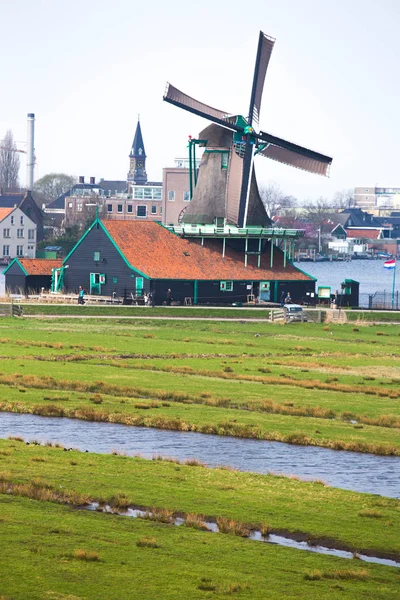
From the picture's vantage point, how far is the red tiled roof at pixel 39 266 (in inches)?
4436

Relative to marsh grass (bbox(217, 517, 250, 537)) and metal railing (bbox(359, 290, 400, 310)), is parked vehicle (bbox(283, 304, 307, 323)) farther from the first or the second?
marsh grass (bbox(217, 517, 250, 537))

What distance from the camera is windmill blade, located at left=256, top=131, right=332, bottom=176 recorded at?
11338 cm

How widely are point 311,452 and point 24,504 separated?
45.5 ft

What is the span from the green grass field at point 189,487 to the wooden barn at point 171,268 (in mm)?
36485

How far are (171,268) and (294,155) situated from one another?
17.9 m

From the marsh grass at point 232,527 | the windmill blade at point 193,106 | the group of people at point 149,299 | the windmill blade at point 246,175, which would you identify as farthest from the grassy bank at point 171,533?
the windmill blade at point 193,106

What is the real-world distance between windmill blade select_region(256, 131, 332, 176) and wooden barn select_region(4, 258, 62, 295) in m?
23.1

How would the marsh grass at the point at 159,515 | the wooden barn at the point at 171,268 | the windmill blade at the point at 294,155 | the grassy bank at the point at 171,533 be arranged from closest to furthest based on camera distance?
the grassy bank at the point at 171,533 → the marsh grass at the point at 159,515 → the wooden barn at the point at 171,268 → the windmill blade at the point at 294,155

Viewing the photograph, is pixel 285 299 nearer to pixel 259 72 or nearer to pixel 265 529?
pixel 259 72

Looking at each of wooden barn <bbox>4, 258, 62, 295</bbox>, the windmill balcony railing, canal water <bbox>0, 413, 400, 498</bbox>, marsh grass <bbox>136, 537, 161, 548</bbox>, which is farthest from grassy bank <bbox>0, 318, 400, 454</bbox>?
the windmill balcony railing

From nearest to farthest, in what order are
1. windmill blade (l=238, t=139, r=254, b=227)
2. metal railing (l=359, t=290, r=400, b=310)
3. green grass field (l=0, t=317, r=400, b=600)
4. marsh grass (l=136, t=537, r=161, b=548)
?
green grass field (l=0, t=317, r=400, b=600), marsh grass (l=136, t=537, r=161, b=548), windmill blade (l=238, t=139, r=254, b=227), metal railing (l=359, t=290, r=400, b=310)

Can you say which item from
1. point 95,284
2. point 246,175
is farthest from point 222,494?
point 246,175

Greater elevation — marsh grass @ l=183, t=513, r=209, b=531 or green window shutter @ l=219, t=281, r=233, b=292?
green window shutter @ l=219, t=281, r=233, b=292

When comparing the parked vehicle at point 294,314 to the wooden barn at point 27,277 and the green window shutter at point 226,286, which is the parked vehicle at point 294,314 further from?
the wooden barn at point 27,277
